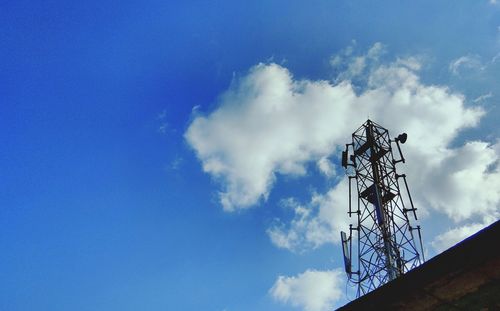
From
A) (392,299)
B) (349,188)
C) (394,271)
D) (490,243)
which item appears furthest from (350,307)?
(349,188)

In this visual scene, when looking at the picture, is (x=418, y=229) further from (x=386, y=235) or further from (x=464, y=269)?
(x=464, y=269)

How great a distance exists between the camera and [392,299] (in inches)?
200

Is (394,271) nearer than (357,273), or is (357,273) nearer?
(394,271)

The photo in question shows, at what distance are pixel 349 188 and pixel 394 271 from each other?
4.19 meters

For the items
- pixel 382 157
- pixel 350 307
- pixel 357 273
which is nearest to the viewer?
pixel 350 307

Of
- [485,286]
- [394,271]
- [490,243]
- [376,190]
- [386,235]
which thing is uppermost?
[376,190]

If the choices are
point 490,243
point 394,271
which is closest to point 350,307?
point 490,243

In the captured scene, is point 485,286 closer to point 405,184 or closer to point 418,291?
point 418,291

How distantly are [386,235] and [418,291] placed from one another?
11.1 meters

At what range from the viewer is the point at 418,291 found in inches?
192

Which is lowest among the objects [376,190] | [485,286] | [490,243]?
[485,286]

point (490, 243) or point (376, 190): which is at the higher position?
point (376, 190)

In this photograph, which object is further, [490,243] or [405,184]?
[405,184]

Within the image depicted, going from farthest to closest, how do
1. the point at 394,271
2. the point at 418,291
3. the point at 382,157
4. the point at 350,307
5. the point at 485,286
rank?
the point at 382,157, the point at 394,271, the point at 350,307, the point at 418,291, the point at 485,286
